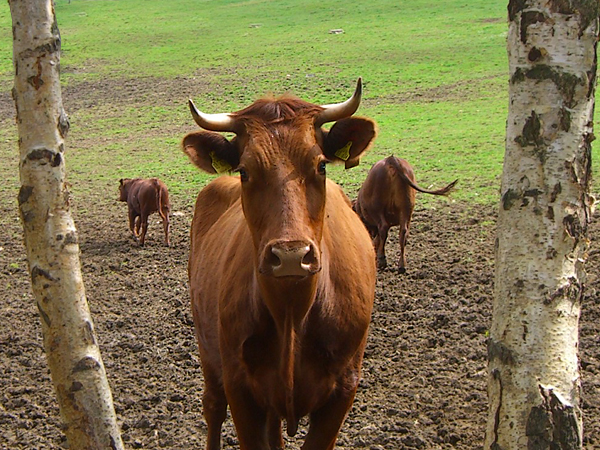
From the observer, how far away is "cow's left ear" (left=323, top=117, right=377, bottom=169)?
4684mm

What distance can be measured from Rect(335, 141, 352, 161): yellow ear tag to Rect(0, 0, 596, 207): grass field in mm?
8655

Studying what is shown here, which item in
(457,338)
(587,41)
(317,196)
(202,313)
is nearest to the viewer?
(587,41)

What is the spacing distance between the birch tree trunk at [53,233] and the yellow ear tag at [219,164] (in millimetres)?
1018

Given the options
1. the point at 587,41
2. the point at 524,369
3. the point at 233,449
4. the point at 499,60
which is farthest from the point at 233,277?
the point at 499,60

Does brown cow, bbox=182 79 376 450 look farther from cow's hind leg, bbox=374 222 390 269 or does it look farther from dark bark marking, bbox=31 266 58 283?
cow's hind leg, bbox=374 222 390 269

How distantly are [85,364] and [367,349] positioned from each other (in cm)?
428

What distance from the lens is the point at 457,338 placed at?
786cm

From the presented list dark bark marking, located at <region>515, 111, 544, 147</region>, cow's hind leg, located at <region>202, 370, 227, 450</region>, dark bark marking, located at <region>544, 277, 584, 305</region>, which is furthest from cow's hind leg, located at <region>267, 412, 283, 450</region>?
dark bark marking, located at <region>515, 111, 544, 147</region>

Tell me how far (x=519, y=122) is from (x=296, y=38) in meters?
33.4

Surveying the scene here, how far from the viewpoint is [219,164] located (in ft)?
15.7

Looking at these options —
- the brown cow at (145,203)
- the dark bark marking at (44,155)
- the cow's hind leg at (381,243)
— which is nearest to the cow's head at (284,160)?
the dark bark marking at (44,155)

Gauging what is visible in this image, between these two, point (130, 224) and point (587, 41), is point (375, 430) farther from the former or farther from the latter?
point (130, 224)

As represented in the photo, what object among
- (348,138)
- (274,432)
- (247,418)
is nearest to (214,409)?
(274,432)

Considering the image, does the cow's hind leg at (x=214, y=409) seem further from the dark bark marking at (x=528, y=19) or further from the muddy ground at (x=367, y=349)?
the dark bark marking at (x=528, y=19)
